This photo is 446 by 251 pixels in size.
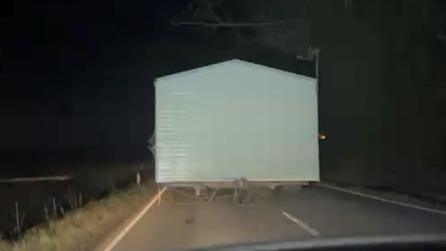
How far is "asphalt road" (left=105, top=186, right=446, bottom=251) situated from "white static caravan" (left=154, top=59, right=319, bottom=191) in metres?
1.00

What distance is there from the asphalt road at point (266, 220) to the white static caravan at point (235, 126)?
1003mm

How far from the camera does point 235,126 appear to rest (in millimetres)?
29828

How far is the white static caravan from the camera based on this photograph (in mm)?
29297

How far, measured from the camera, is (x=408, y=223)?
64.8 feet

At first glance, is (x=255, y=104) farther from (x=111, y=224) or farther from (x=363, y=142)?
(x=363, y=142)

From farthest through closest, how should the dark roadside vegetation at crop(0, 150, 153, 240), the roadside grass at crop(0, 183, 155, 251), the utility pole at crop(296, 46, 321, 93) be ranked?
the utility pole at crop(296, 46, 321, 93) < the dark roadside vegetation at crop(0, 150, 153, 240) < the roadside grass at crop(0, 183, 155, 251)

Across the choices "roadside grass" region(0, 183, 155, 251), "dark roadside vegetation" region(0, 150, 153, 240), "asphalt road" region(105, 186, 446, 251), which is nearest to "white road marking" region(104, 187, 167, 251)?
"asphalt road" region(105, 186, 446, 251)

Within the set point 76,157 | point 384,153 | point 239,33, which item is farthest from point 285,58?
point 76,157

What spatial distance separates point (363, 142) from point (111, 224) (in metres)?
31.3

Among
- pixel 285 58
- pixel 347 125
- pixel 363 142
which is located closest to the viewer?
pixel 363 142

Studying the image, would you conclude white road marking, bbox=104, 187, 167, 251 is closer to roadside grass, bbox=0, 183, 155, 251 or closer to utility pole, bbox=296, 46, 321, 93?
roadside grass, bbox=0, 183, 155, 251

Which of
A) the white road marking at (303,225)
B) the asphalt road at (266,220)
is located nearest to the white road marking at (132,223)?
the asphalt road at (266,220)

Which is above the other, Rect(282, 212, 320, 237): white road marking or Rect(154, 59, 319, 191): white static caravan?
Rect(154, 59, 319, 191): white static caravan

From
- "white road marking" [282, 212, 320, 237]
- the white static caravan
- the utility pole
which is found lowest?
"white road marking" [282, 212, 320, 237]
